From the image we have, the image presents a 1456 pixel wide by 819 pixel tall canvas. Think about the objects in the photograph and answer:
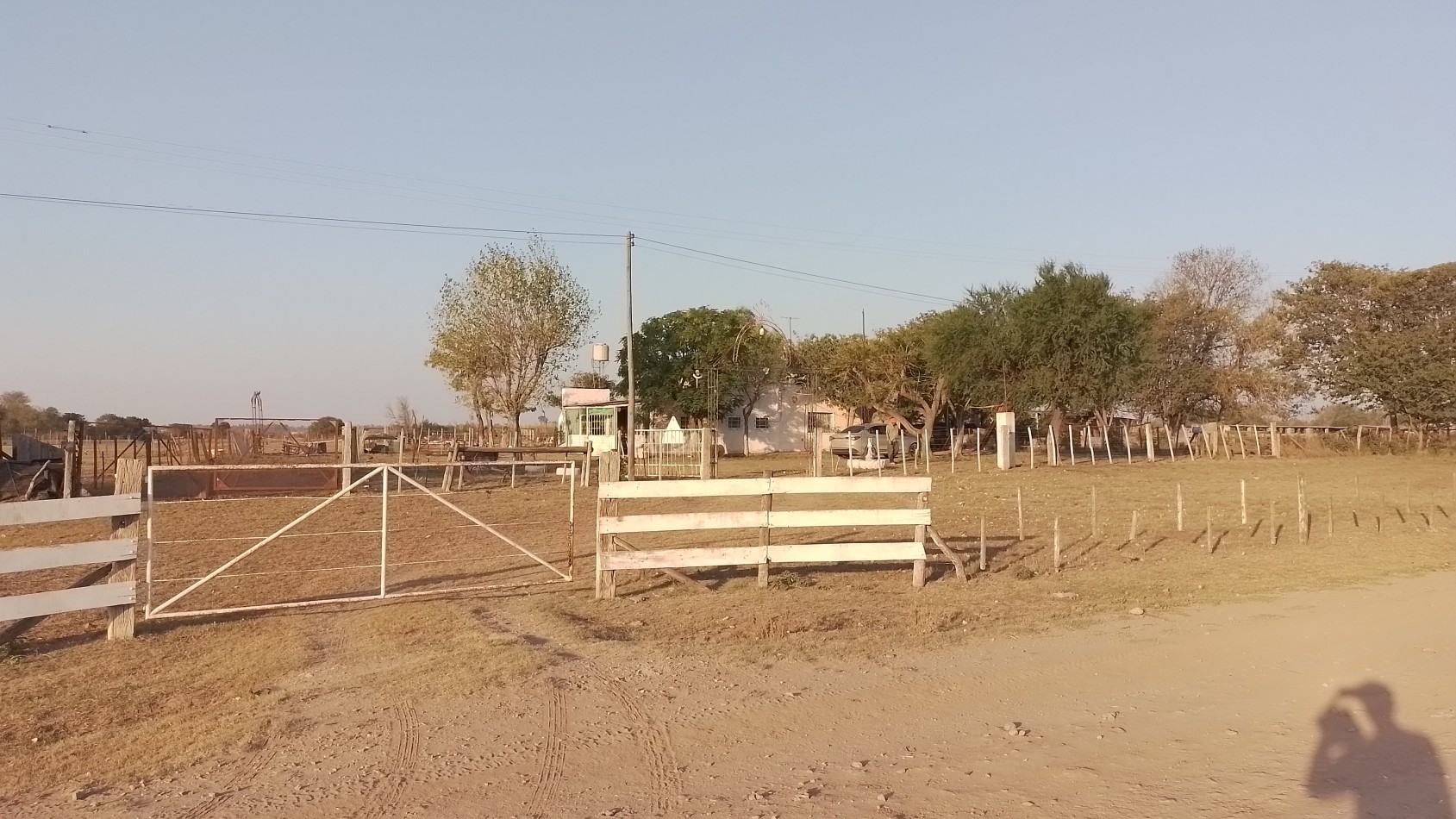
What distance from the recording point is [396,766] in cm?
573

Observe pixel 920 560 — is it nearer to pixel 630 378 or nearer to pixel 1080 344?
pixel 630 378

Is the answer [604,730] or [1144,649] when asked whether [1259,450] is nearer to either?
[1144,649]

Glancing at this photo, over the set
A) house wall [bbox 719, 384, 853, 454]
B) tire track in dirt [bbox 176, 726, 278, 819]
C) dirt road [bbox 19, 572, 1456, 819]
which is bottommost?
tire track in dirt [bbox 176, 726, 278, 819]

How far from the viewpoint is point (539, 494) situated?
25.9 m

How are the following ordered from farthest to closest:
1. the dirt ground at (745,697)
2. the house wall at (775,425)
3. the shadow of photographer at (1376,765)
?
1. the house wall at (775,425)
2. the dirt ground at (745,697)
3. the shadow of photographer at (1376,765)

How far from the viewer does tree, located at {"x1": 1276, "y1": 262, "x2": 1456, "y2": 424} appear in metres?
44.7

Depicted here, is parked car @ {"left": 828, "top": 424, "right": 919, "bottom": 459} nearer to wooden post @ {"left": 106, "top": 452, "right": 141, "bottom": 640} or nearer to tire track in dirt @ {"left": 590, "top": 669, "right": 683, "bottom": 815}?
wooden post @ {"left": 106, "top": 452, "right": 141, "bottom": 640}

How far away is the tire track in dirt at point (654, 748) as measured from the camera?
5.18 meters

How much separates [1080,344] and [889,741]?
37.9 metres

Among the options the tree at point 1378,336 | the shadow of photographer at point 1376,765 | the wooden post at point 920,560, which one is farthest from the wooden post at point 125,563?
the tree at point 1378,336

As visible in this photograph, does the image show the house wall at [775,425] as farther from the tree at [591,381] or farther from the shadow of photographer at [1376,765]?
the shadow of photographer at [1376,765]

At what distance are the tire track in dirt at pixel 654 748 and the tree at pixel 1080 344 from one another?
1442 inches

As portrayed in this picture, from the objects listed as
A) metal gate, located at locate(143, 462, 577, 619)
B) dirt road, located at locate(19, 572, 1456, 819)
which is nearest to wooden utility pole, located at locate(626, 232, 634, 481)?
metal gate, located at locate(143, 462, 577, 619)

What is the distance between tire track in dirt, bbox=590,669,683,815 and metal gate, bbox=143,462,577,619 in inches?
161
